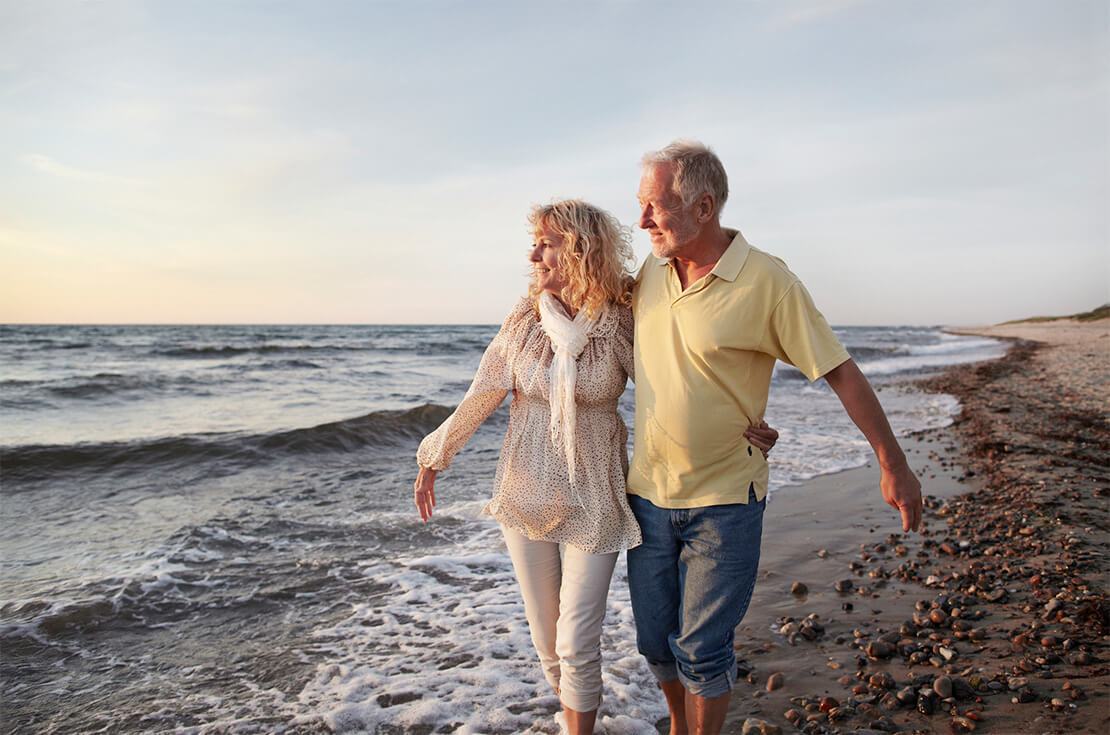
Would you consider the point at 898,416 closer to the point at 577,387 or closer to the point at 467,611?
the point at 467,611

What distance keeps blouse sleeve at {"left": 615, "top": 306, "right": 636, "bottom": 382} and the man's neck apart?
420mm

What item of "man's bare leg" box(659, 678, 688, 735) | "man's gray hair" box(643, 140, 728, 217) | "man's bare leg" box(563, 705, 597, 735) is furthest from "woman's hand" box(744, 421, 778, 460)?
"man's bare leg" box(563, 705, 597, 735)

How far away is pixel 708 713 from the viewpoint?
2.53 m

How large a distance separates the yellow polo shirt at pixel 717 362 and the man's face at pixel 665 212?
15 centimetres

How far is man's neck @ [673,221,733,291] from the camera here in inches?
97.0

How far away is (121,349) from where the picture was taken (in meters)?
30.3

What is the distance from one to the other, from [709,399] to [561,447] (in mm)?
672

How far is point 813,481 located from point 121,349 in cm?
3140

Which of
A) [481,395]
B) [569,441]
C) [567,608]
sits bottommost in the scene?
[567,608]

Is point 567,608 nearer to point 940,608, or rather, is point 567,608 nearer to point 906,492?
point 906,492

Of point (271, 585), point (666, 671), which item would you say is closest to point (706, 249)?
point (666, 671)

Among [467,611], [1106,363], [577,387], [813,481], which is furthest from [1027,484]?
[1106,363]

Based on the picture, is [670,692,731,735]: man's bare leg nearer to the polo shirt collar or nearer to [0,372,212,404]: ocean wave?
the polo shirt collar

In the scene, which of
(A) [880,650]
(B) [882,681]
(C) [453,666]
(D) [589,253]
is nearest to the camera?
(D) [589,253]
